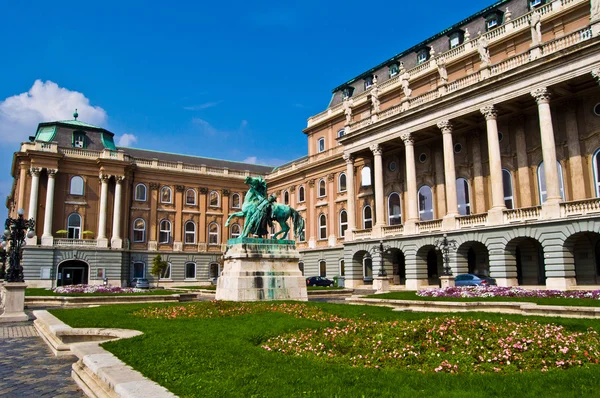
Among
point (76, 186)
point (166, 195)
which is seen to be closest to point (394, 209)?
point (166, 195)

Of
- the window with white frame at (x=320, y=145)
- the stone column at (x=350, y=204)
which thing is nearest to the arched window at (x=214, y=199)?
the window with white frame at (x=320, y=145)

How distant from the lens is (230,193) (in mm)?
64812

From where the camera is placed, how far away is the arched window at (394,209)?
Result: 43562 mm

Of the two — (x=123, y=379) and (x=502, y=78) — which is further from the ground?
(x=502, y=78)

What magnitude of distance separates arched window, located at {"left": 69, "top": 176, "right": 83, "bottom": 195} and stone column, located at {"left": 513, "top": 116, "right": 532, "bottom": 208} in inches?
1820

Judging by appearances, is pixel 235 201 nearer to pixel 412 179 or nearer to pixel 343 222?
pixel 343 222

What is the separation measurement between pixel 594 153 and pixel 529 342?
27466 millimetres

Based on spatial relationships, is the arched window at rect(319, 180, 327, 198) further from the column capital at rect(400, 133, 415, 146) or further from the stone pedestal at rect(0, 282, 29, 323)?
the stone pedestal at rect(0, 282, 29, 323)

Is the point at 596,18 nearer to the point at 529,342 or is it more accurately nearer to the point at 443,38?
the point at 443,38

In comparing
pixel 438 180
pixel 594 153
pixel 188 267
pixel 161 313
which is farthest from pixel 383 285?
pixel 188 267

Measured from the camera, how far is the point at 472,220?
109ft

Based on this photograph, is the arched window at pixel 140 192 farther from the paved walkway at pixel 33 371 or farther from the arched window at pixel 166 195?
the paved walkway at pixel 33 371

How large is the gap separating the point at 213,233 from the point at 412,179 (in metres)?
32.8

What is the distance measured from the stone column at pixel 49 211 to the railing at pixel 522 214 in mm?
45251
